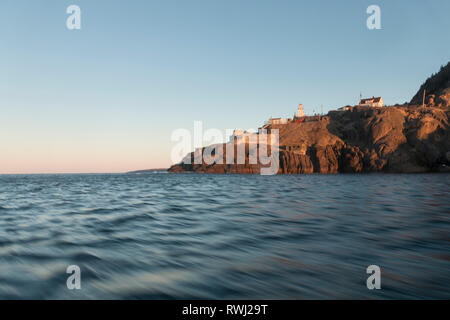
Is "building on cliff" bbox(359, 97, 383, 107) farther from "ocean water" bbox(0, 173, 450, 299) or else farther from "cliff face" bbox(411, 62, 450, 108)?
"ocean water" bbox(0, 173, 450, 299)

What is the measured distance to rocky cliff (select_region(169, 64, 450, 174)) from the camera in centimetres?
7550

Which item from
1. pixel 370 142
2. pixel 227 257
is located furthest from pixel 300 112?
pixel 227 257

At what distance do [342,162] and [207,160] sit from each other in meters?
61.0

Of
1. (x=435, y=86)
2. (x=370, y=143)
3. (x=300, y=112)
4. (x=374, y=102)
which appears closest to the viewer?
(x=370, y=143)

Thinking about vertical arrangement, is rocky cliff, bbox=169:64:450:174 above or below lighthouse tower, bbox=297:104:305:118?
below

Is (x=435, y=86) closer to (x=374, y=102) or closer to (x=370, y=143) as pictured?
(x=374, y=102)

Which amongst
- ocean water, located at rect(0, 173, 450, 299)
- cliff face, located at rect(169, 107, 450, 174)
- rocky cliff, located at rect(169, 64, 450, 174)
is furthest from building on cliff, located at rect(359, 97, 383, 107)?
ocean water, located at rect(0, 173, 450, 299)

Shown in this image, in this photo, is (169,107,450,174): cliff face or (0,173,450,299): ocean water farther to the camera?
(169,107,450,174): cliff face

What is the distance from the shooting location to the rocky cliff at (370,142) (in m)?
75.5

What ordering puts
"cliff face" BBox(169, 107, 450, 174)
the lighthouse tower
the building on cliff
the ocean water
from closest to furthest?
the ocean water, "cliff face" BBox(169, 107, 450, 174), the building on cliff, the lighthouse tower

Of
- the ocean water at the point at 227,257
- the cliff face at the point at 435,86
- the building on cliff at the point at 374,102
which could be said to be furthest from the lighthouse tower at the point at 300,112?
the ocean water at the point at 227,257

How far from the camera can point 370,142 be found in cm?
8531

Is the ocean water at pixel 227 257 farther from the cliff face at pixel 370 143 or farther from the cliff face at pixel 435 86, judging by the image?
the cliff face at pixel 435 86
